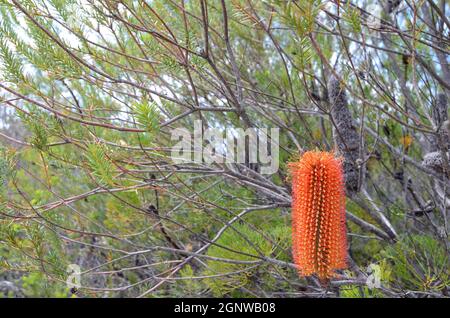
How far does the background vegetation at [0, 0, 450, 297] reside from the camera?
1808 millimetres

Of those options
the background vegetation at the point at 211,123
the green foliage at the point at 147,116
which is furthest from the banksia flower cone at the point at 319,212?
the green foliage at the point at 147,116

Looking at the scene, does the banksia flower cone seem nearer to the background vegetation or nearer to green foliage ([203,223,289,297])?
the background vegetation

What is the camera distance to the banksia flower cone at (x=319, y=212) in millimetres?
1522

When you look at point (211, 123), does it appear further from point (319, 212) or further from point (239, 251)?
point (319, 212)

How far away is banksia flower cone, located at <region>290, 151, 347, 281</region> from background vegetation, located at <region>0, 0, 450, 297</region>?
10.4 inches

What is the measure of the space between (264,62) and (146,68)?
3.32ft

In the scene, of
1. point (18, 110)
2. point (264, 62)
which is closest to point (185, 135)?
point (18, 110)

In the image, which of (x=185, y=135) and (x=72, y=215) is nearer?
(x=185, y=135)

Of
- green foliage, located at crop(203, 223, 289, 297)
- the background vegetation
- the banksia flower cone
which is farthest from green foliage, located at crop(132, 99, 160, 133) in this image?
green foliage, located at crop(203, 223, 289, 297)

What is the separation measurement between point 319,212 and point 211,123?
1.92 metres

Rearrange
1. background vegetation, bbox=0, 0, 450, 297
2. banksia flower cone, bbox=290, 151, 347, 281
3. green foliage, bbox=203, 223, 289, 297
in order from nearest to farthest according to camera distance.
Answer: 1. banksia flower cone, bbox=290, 151, 347, 281
2. background vegetation, bbox=0, 0, 450, 297
3. green foliage, bbox=203, 223, 289, 297

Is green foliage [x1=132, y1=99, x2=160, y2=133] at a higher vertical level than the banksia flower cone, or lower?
higher

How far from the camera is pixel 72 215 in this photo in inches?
149
